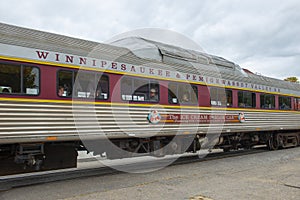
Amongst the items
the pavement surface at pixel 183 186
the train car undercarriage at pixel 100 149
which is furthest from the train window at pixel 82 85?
the pavement surface at pixel 183 186

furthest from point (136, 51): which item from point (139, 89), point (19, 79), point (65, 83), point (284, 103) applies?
point (284, 103)

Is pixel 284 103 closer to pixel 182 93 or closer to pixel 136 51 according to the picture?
pixel 182 93

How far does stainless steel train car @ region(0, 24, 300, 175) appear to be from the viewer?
20.7ft

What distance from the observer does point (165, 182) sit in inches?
283

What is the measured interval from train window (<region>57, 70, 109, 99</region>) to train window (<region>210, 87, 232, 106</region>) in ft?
14.7

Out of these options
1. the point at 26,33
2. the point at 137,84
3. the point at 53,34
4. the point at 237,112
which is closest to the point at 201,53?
the point at 237,112

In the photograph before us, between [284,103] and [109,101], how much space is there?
1030 cm

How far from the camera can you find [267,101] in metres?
13.2

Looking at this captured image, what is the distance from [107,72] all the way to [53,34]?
169cm

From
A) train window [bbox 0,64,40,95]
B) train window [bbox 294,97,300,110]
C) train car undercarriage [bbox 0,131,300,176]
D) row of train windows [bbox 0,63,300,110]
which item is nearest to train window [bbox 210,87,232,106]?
row of train windows [bbox 0,63,300,110]

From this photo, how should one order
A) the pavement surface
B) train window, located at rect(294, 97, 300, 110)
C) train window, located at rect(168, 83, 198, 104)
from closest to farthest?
the pavement surface < train window, located at rect(168, 83, 198, 104) < train window, located at rect(294, 97, 300, 110)

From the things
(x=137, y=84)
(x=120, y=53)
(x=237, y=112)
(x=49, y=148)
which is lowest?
(x=49, y=148)

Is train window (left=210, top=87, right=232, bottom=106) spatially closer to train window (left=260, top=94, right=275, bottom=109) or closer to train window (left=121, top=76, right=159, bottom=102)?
train window (left=260, top=94, right=275, bottom=109)

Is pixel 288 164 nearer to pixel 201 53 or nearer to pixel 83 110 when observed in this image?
pixel 201 53
